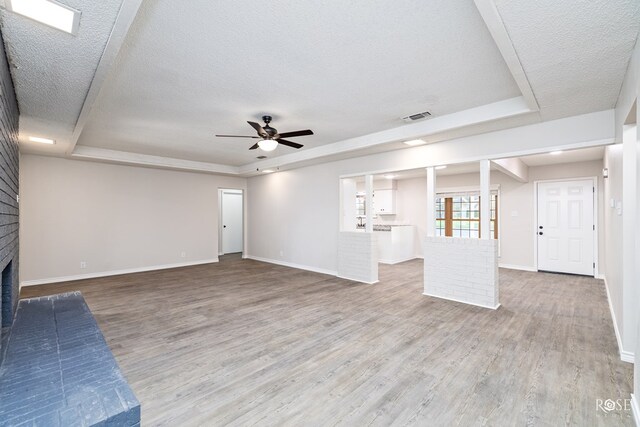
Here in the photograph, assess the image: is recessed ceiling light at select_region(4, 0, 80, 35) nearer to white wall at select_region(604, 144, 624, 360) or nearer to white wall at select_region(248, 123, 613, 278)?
white wall at select_region(248, 123, 613, 278)

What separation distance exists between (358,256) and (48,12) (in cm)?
513

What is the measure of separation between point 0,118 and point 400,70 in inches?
122

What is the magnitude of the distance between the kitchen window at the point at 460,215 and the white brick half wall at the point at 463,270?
3820 millimetres

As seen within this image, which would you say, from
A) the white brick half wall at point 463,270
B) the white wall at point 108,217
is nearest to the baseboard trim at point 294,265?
the white wall at point 108,217

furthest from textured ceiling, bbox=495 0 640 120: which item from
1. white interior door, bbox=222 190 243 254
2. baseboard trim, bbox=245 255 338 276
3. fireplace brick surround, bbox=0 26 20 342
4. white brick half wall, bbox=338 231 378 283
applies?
white interior door, bbox=222 190 243 254

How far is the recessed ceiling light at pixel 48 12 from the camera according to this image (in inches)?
65.9

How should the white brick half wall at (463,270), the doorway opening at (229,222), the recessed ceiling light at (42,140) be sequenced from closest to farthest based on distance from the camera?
the white brick half wall at (463,270) < the recessed ceiling light at (42,140) < the doorway opening at (229,222)

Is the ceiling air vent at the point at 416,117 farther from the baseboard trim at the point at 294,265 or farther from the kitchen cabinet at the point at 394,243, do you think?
the kitchen cabinet at the point at 394,243

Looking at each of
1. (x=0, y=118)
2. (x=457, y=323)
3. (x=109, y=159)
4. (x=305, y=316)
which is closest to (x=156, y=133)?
(x=109, y=159)

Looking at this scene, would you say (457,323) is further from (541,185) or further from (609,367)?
(541,185)

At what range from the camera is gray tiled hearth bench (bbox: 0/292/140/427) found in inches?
56.5

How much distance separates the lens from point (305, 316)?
3.84 metres

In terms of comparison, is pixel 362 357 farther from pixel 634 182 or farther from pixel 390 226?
pixel 390 226

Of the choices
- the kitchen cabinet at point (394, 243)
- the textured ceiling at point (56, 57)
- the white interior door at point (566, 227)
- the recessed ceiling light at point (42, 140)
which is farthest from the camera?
the kitchen cabinet at point (394, 243)
